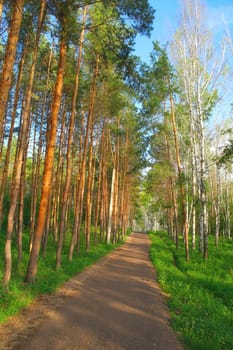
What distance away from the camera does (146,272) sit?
1144 centimetres

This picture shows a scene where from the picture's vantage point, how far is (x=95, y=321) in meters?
5.34

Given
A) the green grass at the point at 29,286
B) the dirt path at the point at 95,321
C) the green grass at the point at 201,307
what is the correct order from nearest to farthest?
the dirt path at the point at 95,321
the green grass at the point at 201,307
the green grass at the point at 29,286

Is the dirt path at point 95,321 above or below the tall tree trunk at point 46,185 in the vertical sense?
below

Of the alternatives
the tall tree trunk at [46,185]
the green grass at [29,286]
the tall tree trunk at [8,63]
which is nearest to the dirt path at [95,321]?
the green grass at [29,286]

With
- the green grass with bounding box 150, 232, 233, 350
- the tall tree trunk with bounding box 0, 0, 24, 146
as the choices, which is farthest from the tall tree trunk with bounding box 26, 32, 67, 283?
the green grass with bounding box 150, 232, 233, 350

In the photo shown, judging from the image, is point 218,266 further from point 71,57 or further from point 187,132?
point 71,57

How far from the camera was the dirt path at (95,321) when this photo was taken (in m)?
4.36

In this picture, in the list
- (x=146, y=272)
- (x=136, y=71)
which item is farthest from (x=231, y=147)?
(x=146, y=272)

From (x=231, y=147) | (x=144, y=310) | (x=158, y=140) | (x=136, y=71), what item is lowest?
(x=144, y=310)

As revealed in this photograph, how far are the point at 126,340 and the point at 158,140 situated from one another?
17.1 m

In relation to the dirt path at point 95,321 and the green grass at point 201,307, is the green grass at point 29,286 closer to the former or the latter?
the dirt path at point 95,321

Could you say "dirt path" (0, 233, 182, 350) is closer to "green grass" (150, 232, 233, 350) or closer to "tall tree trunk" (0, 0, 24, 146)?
"green grass" (150, 232, 233, 350)

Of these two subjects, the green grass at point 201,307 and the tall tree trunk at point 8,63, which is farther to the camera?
the tall tree trunk at point 8,63

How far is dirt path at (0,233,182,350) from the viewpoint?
4355mm
